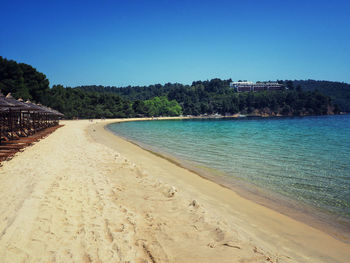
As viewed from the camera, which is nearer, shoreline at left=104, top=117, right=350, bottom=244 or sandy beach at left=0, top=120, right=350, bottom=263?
sandy beach at left=0, top=120, right=350, bottom=263

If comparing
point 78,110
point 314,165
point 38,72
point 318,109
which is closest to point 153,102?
point 78,110

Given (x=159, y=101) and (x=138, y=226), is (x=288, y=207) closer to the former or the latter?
(x=138, y=226)

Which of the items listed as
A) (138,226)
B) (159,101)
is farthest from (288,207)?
(159,101)

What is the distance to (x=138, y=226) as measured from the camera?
4820 millimetres

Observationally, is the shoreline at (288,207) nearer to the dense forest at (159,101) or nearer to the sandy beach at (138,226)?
the sandy beach at (138,226)

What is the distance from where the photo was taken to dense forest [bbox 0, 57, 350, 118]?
56125 mm

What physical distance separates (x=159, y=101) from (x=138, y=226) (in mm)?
145010

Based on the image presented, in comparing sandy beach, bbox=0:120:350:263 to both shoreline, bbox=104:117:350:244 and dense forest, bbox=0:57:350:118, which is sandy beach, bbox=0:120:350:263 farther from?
dense forest, bbox=0:57:350:118

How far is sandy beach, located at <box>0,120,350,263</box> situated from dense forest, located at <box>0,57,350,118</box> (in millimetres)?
49979

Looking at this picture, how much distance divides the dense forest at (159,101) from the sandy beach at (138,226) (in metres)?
50.0

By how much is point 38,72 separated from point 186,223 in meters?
68.2

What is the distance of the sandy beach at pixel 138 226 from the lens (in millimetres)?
3801

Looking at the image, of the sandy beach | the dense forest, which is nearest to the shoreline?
the sandy beach

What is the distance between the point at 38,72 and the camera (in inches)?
2381
